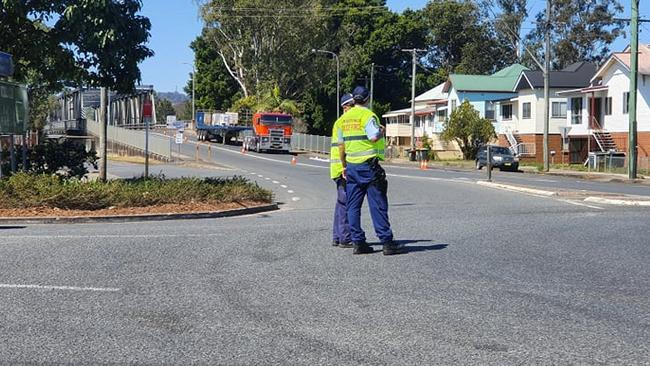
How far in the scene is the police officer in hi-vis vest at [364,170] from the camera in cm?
948

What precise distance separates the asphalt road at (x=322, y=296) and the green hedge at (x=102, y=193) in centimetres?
238

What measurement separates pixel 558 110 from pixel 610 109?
8007mm

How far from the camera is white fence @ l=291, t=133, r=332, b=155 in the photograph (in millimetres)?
70213

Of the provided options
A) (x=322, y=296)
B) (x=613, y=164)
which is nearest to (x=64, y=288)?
(x=322, y=296)

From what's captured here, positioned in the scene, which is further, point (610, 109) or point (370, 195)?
point (610, 109)

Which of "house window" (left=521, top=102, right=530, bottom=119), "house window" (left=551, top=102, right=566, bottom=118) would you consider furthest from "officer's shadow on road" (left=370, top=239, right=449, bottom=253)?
"house window" (left=521, top=102, right=530, bottom=119)

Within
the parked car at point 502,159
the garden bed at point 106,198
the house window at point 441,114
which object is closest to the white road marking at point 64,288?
the garden bed at point 106,198

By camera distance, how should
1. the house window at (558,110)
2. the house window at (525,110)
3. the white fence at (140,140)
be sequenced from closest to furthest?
the white fence at (140,140), the house window at (558,110), the house window at (525,110)

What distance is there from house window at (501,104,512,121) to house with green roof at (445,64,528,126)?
82.3 inches

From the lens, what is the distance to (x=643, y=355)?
561cm

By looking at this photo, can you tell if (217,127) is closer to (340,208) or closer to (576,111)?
(576,111)

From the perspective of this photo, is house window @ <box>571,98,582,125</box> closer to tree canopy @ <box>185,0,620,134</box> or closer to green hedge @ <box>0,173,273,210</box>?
tree canopy @ <box>185,0,620,134</box>

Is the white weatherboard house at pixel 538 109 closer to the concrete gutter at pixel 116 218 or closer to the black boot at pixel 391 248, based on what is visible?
the concrete gutter at pixel 116 218

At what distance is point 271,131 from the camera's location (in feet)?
202
